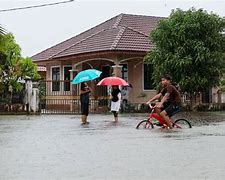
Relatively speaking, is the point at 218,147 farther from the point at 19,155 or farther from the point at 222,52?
the point at 222,52

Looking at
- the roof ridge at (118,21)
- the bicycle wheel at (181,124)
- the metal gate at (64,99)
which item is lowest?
the bicycle wheel at (181,124)

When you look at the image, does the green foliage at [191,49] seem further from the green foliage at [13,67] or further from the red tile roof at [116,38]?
the green foliage at [13,67]

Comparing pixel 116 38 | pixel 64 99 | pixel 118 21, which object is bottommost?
pixel 64 99

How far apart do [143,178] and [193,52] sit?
20772mm

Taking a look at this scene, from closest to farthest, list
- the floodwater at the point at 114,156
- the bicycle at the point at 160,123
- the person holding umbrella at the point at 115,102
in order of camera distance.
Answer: the floodwater at the point at 114,156 < the bicycle at the point at 160,123 < the person holding umbrella at the point at 115,102

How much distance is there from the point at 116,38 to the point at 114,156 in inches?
879

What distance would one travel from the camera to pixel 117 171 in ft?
25.4

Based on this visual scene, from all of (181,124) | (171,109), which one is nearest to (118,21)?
(181,124)

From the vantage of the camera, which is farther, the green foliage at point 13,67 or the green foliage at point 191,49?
the green foliage at point 13,67

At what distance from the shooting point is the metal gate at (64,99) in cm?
2800

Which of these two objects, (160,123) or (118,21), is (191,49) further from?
(160,123)

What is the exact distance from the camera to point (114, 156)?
928cm

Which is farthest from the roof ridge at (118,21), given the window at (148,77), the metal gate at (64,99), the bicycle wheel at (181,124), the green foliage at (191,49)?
the bicycle wheel at (181,124)

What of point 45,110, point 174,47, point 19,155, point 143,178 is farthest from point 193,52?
point 143,178
